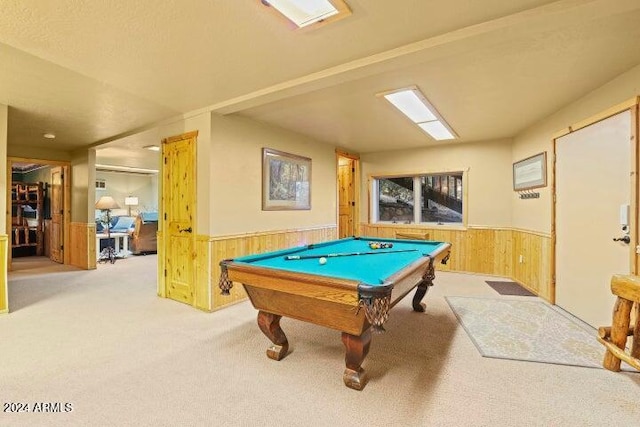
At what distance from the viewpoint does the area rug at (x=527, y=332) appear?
93.7 inches

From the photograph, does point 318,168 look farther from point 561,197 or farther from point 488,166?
point 561,197

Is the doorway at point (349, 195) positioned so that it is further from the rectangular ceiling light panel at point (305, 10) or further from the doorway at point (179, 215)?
the rectangular ceiling light panel at point (305, 10)

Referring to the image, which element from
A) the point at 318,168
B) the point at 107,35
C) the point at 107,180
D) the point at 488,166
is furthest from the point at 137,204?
the point at 488,166

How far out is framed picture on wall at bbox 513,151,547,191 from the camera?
153 inches

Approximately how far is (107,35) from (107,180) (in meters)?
9.59

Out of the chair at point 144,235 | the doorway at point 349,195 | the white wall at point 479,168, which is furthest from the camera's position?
the chair at point 144,235

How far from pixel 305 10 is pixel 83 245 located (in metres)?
6.41

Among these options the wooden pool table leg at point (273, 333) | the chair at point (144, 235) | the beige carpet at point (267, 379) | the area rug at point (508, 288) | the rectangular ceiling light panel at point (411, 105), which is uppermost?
the rectangular ceiling light panel at point (411, 105)

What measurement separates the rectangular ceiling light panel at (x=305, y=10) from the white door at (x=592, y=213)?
8.74 ft

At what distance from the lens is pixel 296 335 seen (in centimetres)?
276

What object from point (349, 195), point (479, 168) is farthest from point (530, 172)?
point (349, 195)

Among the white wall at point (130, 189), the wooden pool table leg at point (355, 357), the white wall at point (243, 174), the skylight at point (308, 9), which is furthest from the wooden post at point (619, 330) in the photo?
the white wall at point (130, 189)

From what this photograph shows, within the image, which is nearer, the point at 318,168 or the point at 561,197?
the point at 561,197

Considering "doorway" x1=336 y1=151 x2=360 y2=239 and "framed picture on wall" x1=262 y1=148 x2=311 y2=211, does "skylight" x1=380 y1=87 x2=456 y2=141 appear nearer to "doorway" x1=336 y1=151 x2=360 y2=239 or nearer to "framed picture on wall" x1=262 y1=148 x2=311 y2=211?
"framed picture on wall" x1=262 y1=148 x2=311 y2=211
